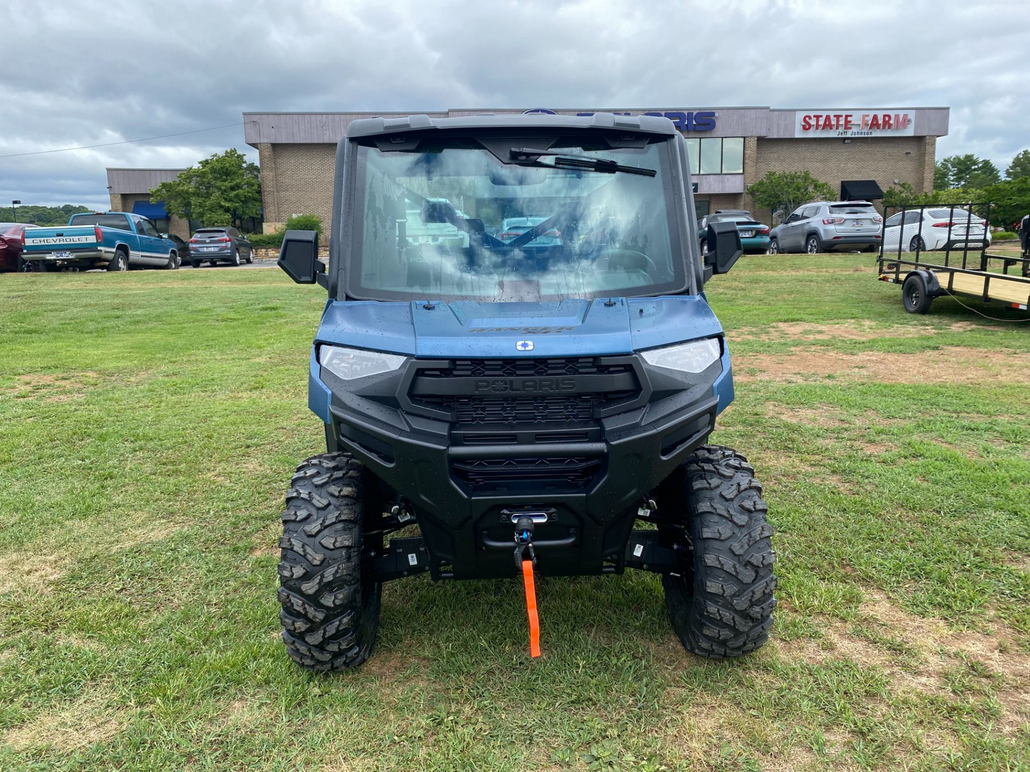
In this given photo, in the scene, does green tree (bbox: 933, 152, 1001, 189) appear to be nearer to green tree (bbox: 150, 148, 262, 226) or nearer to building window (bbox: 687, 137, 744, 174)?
building window (bbox: 687, 137, 744, 174)

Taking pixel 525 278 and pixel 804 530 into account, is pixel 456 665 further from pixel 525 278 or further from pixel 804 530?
pixel 804 530

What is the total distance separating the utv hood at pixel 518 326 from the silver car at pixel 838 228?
1967 centimetres

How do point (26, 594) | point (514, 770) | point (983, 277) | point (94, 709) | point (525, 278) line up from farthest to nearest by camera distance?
point (983, 277)
point (26, 594)
point (525, 278)
point (94, 709)
point (514, 770)

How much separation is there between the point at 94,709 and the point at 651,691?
82.6 inches

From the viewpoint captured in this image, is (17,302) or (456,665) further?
(17,302)

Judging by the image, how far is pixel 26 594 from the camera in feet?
12.1

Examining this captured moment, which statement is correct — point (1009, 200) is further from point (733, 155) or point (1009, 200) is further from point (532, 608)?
point (532, 608)

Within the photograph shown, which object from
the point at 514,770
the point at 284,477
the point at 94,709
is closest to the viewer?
the point at 514,770

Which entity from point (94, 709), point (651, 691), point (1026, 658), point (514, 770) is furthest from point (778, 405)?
point (94, 709)

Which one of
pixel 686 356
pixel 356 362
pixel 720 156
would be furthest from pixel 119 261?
pixel 720 156

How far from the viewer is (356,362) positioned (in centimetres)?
279

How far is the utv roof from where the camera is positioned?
3289 mm

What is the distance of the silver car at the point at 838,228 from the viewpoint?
20.7 m

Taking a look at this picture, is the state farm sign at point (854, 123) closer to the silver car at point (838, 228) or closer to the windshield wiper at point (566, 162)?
the silver car at point (838, 228)
